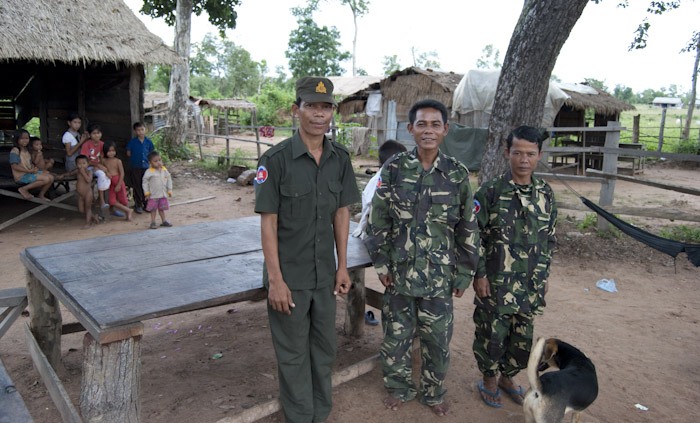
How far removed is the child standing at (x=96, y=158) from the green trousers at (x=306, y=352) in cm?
586

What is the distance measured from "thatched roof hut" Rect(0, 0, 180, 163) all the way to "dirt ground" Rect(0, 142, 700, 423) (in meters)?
2.84

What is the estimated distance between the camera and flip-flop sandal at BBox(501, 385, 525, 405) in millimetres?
2895

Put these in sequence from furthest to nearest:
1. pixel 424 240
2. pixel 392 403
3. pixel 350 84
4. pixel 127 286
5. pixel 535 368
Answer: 1. pixel 350 84
2. pixel 392 403
3. pixel 424 240
4. pixel 127 286
5. pixel 535 368

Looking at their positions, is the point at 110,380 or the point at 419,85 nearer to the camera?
the point at 110,380

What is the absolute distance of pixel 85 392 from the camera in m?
2.16

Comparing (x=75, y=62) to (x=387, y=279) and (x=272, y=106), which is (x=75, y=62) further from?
(x=272, y=106)

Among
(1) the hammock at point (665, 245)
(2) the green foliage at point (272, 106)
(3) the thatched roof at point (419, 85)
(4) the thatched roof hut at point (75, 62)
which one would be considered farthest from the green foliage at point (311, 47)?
(1) the hammock at point (665, 245)

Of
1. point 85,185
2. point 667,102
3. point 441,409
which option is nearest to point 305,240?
point 441,409

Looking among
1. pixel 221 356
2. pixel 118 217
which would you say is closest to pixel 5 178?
pixel 118 217

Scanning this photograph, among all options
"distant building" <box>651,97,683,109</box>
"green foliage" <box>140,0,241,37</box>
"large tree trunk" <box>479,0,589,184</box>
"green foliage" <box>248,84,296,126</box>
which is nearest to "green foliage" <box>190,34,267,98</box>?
"green foliage" <box>248,84,296,126</box>

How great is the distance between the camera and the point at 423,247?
2.57 meters

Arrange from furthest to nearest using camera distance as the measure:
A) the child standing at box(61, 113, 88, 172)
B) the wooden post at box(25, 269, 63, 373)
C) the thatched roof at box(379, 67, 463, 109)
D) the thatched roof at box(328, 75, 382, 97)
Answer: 1. the thatched roof at box(328, 75, 382, 97)
2. the thatched roof at box(379, 67, 463, 109)
3. the child standing at box(61, 113, 88, 172)
4. the wooden post at box(25, 269, 63, 373)

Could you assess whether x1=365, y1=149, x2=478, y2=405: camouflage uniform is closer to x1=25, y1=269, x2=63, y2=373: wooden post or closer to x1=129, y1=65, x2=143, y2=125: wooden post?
x1=25, y1=269, x2=63, y2=373: wooden post

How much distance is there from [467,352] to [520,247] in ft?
4.12
